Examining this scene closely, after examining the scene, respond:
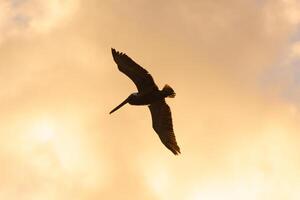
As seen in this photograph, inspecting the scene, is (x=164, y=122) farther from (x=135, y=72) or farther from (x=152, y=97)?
(x=135, y=72)

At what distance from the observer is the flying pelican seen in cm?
5878

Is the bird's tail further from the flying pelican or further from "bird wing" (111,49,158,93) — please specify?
"bird wing" (111,49,158,93)

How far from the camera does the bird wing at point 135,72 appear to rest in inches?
2304

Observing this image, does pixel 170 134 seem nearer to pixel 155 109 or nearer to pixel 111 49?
pixel 155 109

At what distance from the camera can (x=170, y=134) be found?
60938 mm

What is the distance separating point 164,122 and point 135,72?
3633mm

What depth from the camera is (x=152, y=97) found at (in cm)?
5981

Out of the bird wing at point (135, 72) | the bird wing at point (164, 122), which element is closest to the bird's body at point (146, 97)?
the bird wing at point (135, 72)

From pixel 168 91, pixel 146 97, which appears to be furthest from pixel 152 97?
pixel 168 91

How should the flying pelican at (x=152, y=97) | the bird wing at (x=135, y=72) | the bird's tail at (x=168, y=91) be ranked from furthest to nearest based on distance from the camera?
the bird's tail at (x=168, y=91) < the flying pelican at (x=152, y=97) < the bird wing at (x=135, y=72)

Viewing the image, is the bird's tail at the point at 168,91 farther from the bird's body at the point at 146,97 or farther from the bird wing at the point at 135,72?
the bird wing at the point at 135,72

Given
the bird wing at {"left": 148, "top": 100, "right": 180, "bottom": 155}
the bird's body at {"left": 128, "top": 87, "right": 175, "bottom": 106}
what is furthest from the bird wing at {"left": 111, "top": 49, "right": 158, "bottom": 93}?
the bird wing at {"left": 148, "top": 100, "right": 180, "bottom": 155}

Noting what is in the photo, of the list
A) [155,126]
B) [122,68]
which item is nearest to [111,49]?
[122,68]

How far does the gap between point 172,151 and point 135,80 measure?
414 cm
